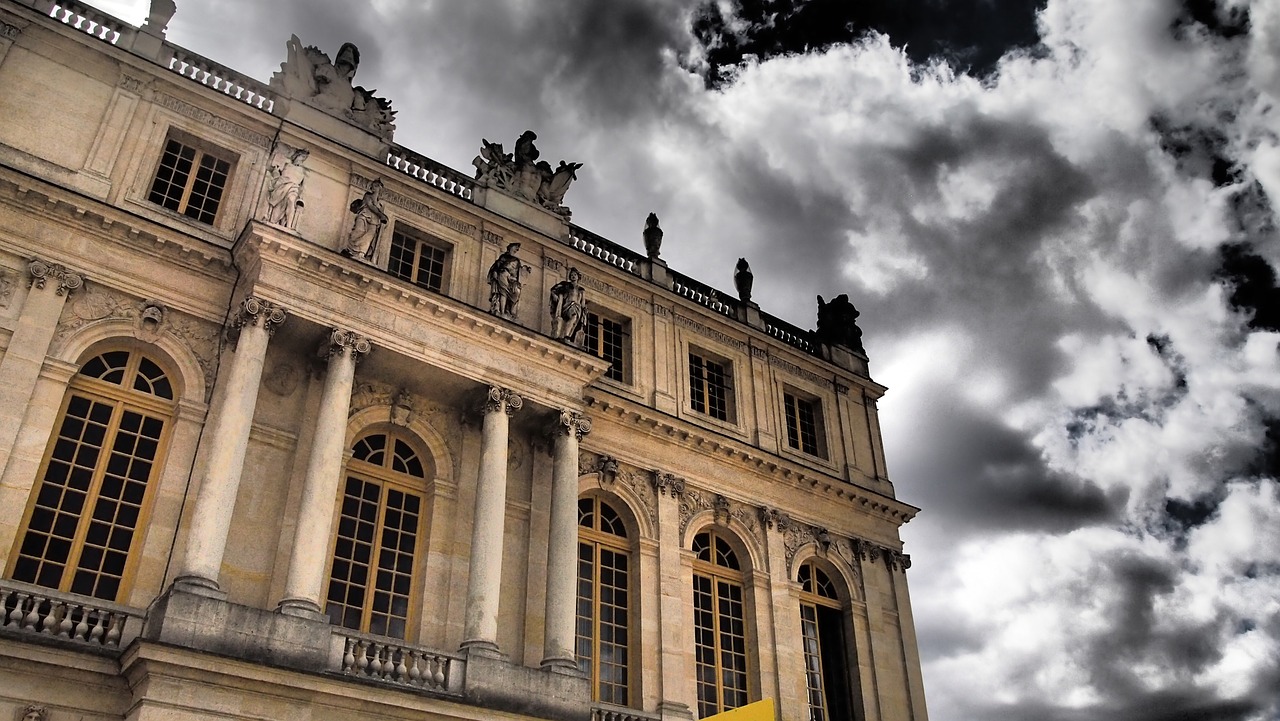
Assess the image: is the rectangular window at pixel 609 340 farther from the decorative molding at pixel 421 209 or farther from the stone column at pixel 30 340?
the stone column at pixel 30 340

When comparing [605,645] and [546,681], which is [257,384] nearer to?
[546,681]

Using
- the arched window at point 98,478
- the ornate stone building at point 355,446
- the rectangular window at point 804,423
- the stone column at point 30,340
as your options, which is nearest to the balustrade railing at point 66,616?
the ornate stone building at point 355,446

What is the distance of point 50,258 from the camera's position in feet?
51.8

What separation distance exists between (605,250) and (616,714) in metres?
10.8

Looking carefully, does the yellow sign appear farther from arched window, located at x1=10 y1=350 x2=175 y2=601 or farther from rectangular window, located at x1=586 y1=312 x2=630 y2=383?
Answer: rectangular window, located at x1=586 y1=312 x2=630 y2=383

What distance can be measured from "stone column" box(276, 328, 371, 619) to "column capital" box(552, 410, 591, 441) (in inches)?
151

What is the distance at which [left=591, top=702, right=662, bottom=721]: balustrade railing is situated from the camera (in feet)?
57.1

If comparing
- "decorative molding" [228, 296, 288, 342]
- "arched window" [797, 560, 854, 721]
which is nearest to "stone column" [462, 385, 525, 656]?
"decorative molding" [228, 296, 288, 342]

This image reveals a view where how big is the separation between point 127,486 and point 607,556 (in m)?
8.90

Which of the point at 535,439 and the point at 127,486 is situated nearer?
the point at 127,486

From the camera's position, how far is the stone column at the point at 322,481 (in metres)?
14.7

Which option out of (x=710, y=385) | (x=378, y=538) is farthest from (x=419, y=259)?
(x=710, y=385)

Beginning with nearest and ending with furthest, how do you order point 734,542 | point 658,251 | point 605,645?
point 605,645 < point 734,542 < point 658,251

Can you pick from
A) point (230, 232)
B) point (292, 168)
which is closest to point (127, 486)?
point (230, 232)
